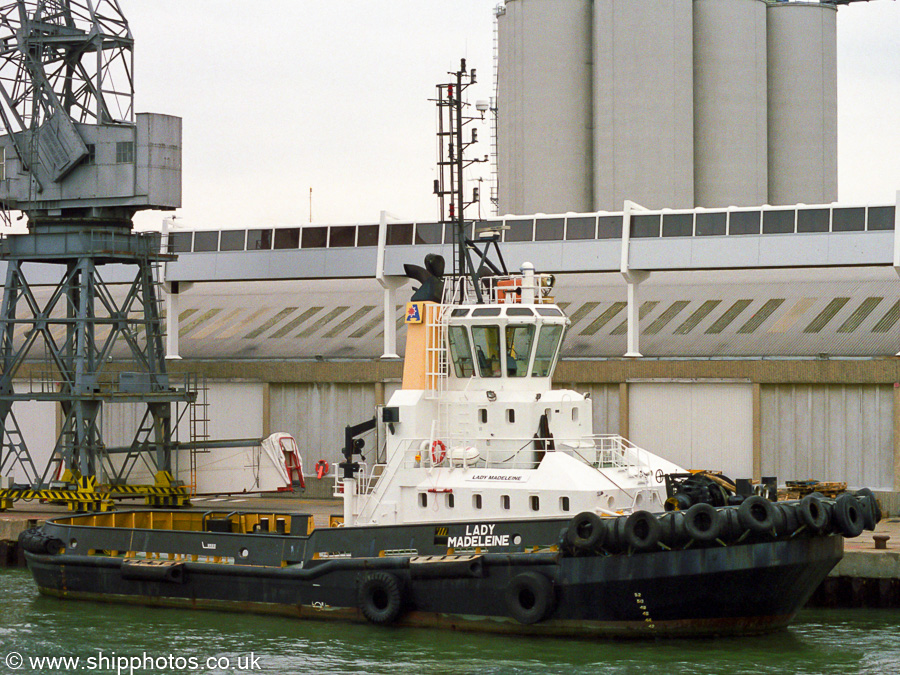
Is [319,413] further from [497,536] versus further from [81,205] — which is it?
[497,536]

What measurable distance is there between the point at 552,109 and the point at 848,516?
1102 inches

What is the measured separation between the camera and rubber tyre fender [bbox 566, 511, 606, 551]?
17.8 meters

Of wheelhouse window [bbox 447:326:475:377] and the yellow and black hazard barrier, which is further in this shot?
the yellow and black hazard barrier

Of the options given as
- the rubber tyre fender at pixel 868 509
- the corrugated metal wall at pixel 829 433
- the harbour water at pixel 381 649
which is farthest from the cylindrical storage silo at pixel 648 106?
the rubber tyre fender at pixel 868 509

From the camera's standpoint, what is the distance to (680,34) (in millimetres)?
43156

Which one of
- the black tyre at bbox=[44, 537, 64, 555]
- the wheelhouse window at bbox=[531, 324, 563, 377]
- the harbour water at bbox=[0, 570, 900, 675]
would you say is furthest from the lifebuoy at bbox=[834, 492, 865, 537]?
the black tyre at bbox=[44, 537, 64, 555]

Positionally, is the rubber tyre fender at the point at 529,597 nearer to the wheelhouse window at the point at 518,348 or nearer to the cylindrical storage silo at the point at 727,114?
the wheelhouse window at the point at 518,348

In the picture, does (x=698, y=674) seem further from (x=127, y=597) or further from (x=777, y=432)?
(x=777, y=432)

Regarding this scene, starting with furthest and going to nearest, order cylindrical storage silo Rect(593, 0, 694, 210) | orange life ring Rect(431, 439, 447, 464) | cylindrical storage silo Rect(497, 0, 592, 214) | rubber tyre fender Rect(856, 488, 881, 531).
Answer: cylindrical storage silo Rect(497, 0, 592, 214)
cylindrical storage silo Rect(593, 0, 694, 210)
orange life ring Rect(431, 439, 447, 464)
rubber tyre fender Rect(856, 488, 881, 531)

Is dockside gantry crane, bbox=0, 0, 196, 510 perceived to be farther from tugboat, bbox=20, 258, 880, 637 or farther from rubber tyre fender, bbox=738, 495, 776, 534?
rubber tyre fender, bbox=738, 495, 776, 534

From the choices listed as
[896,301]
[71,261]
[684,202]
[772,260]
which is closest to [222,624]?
[71,261]

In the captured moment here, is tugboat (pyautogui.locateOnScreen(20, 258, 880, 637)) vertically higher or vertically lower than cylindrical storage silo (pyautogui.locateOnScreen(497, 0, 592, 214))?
lower

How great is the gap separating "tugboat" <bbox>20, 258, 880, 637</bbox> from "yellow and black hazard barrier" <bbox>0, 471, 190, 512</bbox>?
504 cm

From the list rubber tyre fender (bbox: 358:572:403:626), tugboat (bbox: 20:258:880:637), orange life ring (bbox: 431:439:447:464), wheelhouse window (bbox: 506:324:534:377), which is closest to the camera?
tugboat (bbox: 20:258:880:637)
